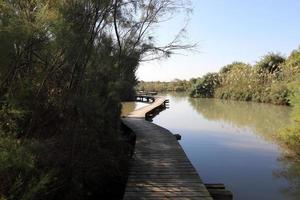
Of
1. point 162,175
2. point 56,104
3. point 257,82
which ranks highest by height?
point 257,82

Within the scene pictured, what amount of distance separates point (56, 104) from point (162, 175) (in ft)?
8.29

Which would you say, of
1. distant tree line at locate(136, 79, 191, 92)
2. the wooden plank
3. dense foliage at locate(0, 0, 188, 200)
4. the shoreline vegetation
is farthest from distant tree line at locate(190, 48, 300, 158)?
dense foliage at locate(0, 0, 188, 200)

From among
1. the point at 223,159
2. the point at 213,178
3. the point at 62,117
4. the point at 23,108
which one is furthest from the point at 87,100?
the point at 223,159

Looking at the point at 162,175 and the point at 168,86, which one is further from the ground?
the point at 168,86

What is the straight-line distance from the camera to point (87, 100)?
19.7 ft

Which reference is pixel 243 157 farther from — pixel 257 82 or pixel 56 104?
pixel 257 82

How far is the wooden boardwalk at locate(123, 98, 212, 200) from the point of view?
19.9ft

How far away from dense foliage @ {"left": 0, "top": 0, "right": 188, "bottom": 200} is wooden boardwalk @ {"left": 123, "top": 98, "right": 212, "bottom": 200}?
19.5 inches

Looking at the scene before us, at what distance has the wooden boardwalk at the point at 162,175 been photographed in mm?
6059

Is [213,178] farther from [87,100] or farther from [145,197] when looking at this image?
[87,100]

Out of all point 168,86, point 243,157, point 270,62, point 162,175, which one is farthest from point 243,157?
point 168,86

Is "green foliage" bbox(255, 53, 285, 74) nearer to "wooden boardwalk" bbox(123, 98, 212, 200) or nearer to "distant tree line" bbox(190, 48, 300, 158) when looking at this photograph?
"distant tree line" bbox(190, 48, 300, 158)

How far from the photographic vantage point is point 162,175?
7.17 metres

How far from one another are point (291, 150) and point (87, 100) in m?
7.61
